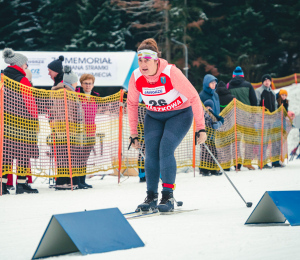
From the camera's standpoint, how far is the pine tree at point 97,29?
3634 centimetres

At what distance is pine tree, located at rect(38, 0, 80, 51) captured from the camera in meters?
38.9

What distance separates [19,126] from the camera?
625 cm

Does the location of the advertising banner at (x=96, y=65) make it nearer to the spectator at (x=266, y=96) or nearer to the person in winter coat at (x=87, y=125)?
the spectator at (x=266, y=96)

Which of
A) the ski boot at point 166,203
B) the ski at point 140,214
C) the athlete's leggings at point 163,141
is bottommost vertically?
the ski at point 140,214

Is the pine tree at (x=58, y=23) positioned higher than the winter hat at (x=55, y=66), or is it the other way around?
the pine tree at (x=58, y=23)

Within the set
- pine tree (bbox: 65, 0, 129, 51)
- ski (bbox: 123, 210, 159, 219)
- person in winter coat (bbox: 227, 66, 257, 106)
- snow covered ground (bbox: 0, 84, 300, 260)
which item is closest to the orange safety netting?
snow covered ground (bbox: 0, 84, 300, 260)

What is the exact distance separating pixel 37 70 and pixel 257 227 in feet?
66.6

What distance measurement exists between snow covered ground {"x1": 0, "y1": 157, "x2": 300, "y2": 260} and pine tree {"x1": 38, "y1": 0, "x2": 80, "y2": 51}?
34.3 metres

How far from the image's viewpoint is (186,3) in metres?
37.2

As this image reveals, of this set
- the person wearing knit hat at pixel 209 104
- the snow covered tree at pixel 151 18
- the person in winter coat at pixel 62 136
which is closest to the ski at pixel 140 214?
the person in winter coat at pixel 62 136

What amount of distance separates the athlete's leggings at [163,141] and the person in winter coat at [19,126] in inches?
95.6

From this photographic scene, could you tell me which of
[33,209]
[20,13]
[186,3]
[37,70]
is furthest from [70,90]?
[20,13]

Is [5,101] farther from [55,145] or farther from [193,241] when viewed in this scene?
[193,241]

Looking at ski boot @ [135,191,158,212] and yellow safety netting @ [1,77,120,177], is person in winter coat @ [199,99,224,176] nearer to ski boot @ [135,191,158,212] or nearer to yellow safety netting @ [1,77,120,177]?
yellow safety netting @ [1,77,120,177]
